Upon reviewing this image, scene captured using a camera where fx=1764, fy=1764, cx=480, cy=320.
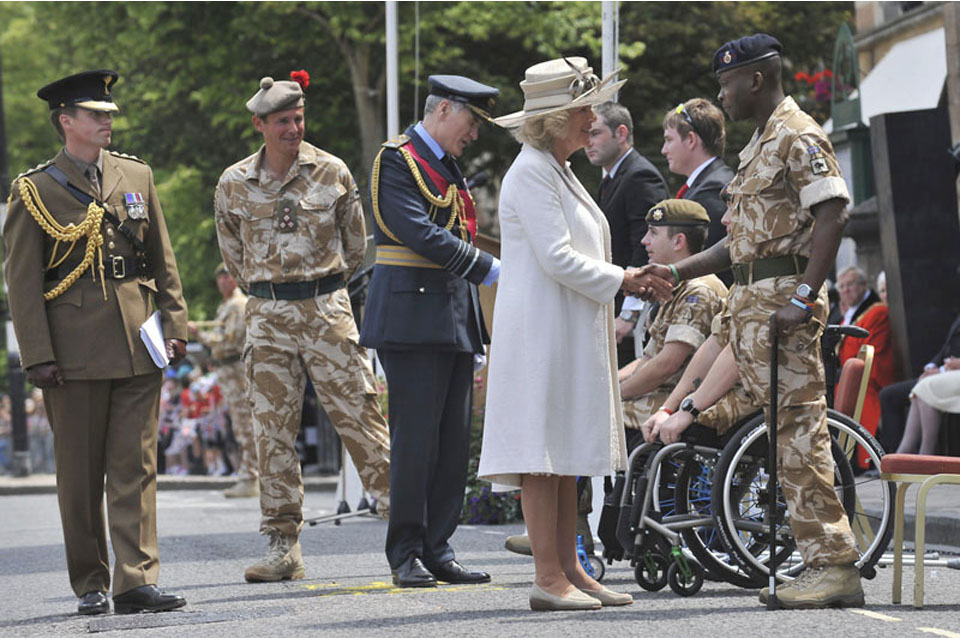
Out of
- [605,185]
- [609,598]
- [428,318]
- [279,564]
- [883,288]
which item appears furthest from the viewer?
[883,288]

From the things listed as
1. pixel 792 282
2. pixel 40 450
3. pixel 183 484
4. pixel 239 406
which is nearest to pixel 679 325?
pixel 792 282

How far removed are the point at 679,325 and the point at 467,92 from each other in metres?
1.43

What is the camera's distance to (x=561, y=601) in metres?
6.64

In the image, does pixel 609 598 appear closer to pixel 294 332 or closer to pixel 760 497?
pixel 760 497

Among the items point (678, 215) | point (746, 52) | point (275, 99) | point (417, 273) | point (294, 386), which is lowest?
point (294, 386)

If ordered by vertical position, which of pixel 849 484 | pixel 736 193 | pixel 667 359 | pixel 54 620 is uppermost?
pixel 736 193

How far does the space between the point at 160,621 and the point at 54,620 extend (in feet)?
1.95

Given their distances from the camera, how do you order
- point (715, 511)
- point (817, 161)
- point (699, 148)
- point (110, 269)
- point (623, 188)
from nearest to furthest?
1. point (817, 161)
2. point (715, 511)
3. point (110, 269)
4. point (699, 148)
5. point (623, 188)

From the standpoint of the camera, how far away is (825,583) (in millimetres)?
6586

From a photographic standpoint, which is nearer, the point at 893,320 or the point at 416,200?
the point at 416,200

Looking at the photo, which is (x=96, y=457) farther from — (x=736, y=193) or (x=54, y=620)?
(x=736, y=193)

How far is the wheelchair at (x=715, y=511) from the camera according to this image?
7.29 m

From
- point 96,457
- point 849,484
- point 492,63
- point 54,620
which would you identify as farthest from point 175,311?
point 492,63

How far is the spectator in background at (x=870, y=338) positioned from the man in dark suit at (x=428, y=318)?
7.15 meters
